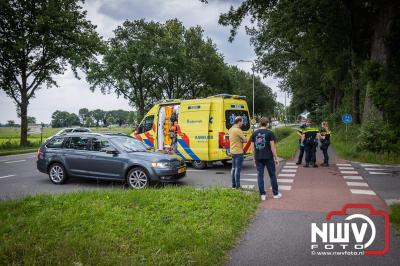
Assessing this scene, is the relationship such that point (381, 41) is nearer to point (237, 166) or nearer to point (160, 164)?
point (237, 166)

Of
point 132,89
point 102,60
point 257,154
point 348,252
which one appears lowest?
point 348,252

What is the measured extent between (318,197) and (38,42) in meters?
25.6

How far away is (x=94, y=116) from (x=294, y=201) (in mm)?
136716

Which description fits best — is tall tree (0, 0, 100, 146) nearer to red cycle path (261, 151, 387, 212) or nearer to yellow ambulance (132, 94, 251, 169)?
yellow ambulance (132, 94, 251, 169)

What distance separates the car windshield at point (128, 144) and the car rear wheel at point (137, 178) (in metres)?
0.77

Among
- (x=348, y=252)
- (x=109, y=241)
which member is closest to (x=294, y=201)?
(x=348, y=252)

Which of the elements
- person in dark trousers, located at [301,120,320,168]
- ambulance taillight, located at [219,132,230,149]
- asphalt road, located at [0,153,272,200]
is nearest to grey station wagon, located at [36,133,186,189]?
asphalt road, located at [0,153,272,200]

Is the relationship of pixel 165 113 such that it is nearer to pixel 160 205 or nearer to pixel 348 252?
pixel 160 205

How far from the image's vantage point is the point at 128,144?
10.6m

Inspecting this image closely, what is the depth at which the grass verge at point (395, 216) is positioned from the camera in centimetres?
593

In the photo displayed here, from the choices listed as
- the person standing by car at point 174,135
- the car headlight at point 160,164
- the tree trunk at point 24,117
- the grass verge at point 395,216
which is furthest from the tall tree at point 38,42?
the grass verge at point 395,216

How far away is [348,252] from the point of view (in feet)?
16.1

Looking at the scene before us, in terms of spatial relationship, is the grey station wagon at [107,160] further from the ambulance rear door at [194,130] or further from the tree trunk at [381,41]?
the tree trunk at [381,41]

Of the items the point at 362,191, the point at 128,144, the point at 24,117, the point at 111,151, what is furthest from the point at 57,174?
the point at 24,117
